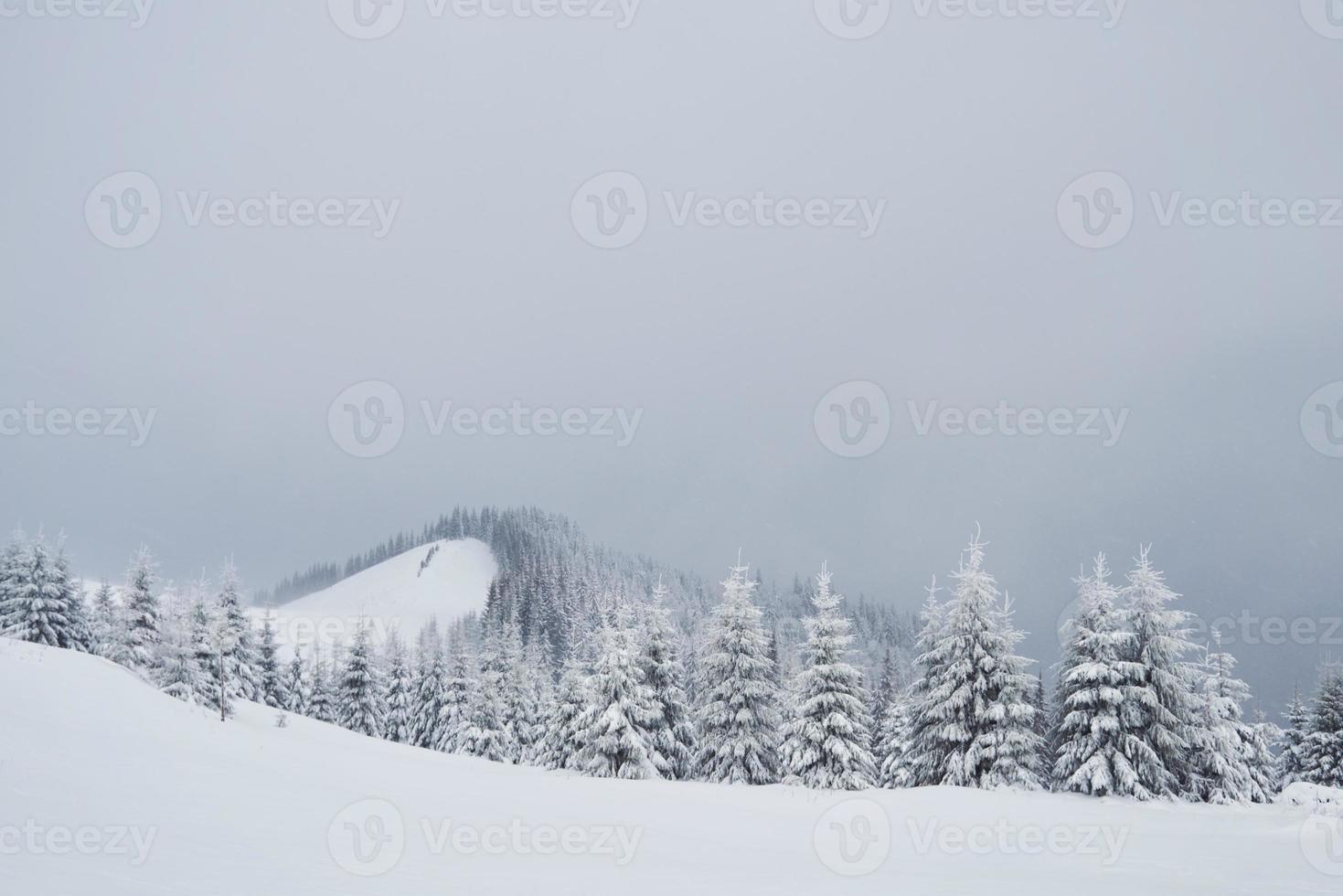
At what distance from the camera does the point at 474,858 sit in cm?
935

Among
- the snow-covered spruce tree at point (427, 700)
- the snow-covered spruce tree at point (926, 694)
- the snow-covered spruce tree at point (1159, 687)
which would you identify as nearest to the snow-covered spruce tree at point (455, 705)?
the snow-covered spruce tree at point (427, 700)

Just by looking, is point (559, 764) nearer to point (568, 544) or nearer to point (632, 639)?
point (632, 639)

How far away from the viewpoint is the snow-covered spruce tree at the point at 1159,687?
18875 millimetres

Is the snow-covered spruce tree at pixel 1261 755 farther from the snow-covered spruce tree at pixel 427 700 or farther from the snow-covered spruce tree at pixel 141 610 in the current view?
the snow-covered spruce tree at pixel 141 610

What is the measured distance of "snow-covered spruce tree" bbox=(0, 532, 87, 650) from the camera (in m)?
39.6

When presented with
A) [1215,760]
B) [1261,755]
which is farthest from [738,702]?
[1261,755]

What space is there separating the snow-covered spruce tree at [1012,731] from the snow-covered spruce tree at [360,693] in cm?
4513

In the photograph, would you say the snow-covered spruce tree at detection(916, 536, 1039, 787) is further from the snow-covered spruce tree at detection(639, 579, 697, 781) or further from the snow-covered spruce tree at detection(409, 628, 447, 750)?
the snow-covered spruce tree at detection(409, 628, 447, 750)

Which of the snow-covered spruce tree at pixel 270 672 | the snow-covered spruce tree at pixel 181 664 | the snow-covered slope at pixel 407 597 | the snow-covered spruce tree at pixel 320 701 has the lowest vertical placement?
the snow-covered slope at pixel 407 597

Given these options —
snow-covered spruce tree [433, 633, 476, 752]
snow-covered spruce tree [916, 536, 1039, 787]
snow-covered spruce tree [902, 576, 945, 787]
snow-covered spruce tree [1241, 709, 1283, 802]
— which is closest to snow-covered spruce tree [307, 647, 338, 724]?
snow-covered spruce tree [433, 633, 476, 752]

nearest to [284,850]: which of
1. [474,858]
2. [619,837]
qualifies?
[474,858]

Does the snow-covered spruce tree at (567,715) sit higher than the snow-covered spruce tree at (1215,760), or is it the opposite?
the snow-covered spruce tree at (1215,760)

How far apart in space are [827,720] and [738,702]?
3.79m

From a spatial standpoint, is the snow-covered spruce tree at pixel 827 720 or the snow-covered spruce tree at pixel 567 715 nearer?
the snow-covered spruce tree at pixel 827 720
